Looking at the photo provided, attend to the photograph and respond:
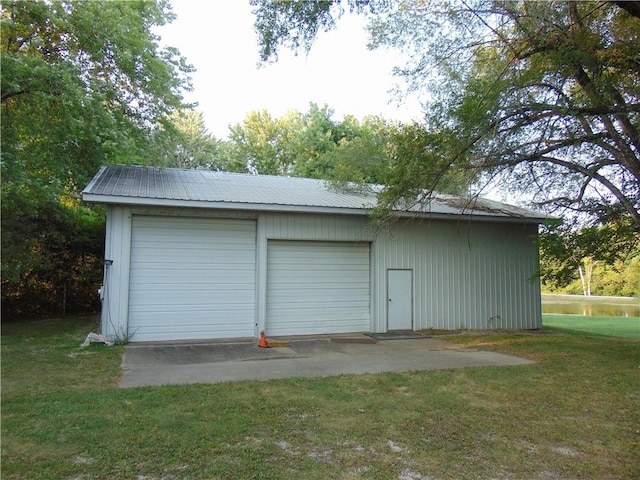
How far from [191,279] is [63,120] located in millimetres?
5371

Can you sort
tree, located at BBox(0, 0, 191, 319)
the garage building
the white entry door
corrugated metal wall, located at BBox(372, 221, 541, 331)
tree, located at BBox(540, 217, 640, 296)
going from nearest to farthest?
1. tree, located at BBox(540, 217, 640, 296)
2. the garage building
3. tree, located at BBox(0, 0, 191, 319)
4. the white entry door
5. corrugated metal wall, located at BBox(372, 221, 541, 331)

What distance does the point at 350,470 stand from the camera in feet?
11.0

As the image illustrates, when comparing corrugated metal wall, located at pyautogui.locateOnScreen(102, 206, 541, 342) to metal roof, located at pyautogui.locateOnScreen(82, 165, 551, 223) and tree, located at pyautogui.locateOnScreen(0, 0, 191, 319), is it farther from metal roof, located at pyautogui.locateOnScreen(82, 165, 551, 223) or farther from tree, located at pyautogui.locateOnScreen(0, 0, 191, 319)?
tree, located at pyautogui.locateOnScreen(0, 0, 191, 319)

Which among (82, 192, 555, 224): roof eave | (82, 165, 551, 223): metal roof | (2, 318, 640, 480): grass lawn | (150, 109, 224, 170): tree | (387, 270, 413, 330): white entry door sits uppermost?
(150, 109, 224, 170): tree

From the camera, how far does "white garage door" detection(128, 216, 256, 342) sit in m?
9.07

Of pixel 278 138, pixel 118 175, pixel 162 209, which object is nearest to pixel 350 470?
pixel 162 209

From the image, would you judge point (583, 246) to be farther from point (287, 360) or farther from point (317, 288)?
point (287, 360)

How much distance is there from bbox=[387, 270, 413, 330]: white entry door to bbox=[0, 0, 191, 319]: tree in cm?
819

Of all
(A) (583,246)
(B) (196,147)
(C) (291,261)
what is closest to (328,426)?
(C) (291,261)

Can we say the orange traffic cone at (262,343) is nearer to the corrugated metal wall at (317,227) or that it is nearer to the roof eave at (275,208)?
the corrugated metal wall at (317,227)

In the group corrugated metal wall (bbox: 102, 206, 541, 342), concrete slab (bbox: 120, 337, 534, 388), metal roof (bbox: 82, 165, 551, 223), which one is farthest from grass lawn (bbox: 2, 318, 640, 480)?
corrugated metal wall (bbox: 102, 206, 541, 342)

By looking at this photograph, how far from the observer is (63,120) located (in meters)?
10.6

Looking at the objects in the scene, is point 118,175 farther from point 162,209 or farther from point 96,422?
point 96,422

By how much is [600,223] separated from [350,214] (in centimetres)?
532
